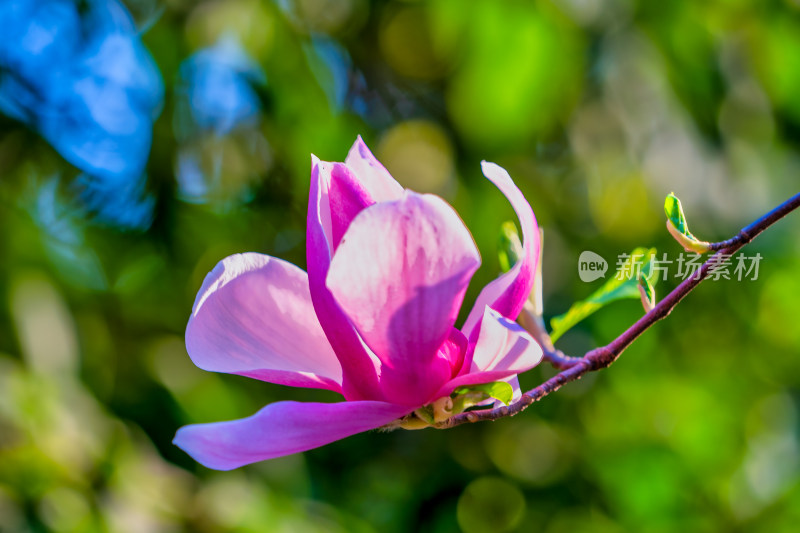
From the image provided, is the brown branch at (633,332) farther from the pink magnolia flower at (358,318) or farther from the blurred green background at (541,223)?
the blurred green background at (541,223)

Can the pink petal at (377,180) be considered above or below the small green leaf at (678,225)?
above

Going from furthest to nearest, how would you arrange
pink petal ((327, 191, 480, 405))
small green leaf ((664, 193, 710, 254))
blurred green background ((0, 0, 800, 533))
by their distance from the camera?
blurred green background ((0, 0, 800, 533)), small green leaf ((664, 193, 710, 254)), pink petal ((327, 191, 480, 405))

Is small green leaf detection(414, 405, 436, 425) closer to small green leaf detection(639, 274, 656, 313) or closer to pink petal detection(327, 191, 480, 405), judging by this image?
pink petal detection(327, 191, 480, 405)

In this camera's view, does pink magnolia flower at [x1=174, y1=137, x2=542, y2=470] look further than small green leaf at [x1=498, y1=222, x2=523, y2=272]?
No

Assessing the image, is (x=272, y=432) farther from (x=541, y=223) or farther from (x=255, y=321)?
(x=541, y=223)

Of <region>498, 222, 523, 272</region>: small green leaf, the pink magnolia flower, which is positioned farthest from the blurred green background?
the pink magnolia flower

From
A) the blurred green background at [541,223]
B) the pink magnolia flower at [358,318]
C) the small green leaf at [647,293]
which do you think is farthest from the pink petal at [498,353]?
the blurred green background at [541,223]

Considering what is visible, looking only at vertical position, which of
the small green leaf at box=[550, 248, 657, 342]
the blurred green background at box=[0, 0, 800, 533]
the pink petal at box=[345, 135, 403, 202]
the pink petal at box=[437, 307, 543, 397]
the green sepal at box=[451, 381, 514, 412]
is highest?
the pink petal at box=[345, 135, 403, 202]
